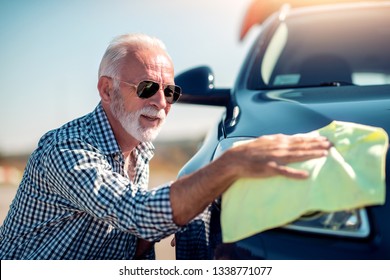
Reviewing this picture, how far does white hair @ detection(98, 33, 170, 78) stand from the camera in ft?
7.29

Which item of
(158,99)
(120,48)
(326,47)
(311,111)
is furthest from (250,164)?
(326,47)

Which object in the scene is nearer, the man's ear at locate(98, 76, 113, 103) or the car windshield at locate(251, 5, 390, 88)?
the man's ear at locate(98, 76, 113, 103)

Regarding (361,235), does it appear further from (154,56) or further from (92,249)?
(154,56)

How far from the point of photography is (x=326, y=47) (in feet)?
10.5

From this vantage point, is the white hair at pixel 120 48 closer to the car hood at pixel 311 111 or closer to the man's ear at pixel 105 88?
the man's ear at pixel 105 88

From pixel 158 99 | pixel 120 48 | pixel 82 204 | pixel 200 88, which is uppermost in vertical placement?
pixel 120 48

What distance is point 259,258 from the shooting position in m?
1.51

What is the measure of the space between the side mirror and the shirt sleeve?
888mm

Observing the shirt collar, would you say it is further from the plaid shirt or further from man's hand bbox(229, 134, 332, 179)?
man's hand bbox(229, 134, 332, 179)

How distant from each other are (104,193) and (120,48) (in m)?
0.65

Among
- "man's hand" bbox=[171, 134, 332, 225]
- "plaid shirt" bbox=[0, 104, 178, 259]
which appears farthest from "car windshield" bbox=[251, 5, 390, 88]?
"man's hand" bbox=[171, 134, 332, 225]

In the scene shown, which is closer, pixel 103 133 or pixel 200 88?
pixel 103 133

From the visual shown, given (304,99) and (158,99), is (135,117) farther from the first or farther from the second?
(304,99)

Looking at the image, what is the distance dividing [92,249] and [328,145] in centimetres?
89
